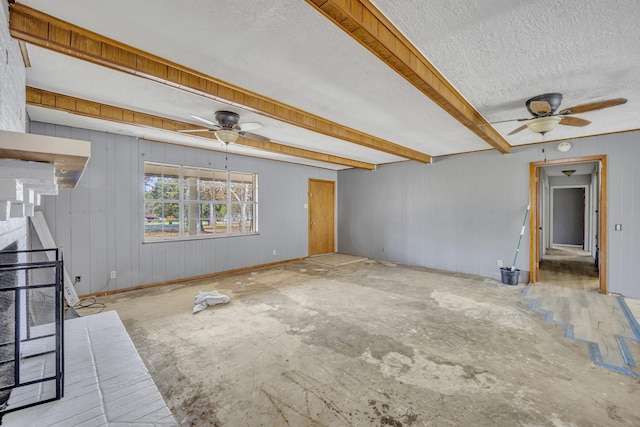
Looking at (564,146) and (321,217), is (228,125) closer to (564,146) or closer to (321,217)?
(321,217)

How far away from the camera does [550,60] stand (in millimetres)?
2143

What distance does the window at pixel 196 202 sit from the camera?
469 centimetres

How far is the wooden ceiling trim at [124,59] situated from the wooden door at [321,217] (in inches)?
164

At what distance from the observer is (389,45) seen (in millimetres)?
1765

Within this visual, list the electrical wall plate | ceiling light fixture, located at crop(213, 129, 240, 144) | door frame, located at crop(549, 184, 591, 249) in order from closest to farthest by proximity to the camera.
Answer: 1. ceiling light fixture, located at crop(213, 129, 240, 144)
2. the electrical wall plate
3. door frame, located at crop(549, 184, 591, 249)

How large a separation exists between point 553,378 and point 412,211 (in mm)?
4442

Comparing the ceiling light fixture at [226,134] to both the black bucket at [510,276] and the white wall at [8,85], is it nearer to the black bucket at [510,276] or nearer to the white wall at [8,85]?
the white wall at [8,85]


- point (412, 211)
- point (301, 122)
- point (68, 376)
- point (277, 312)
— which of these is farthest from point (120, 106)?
point (412, 211)

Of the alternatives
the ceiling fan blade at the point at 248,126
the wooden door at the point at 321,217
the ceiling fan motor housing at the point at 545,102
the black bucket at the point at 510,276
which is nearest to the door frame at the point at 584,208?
the black bucket at the point at 510,276

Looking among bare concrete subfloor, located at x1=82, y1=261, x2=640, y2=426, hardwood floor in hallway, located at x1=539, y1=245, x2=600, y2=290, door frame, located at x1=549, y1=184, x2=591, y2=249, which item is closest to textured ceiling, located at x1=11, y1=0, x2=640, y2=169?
bare concrete subfloor, located at x1=82, y1=261, x2=640, y2=426

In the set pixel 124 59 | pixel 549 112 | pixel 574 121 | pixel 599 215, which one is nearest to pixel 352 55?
pixel 124 59

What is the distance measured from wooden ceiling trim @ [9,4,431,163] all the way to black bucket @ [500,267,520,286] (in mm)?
4251

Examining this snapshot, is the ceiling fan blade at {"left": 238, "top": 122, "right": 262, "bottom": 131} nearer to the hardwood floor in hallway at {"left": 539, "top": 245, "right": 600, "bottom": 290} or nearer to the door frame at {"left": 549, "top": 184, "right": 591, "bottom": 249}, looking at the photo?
the hardwood floor in hallway at {"left": 539, "top": 245, "right": 600, "bottom": 290}

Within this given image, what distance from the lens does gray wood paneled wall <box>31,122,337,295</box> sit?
3.90m
